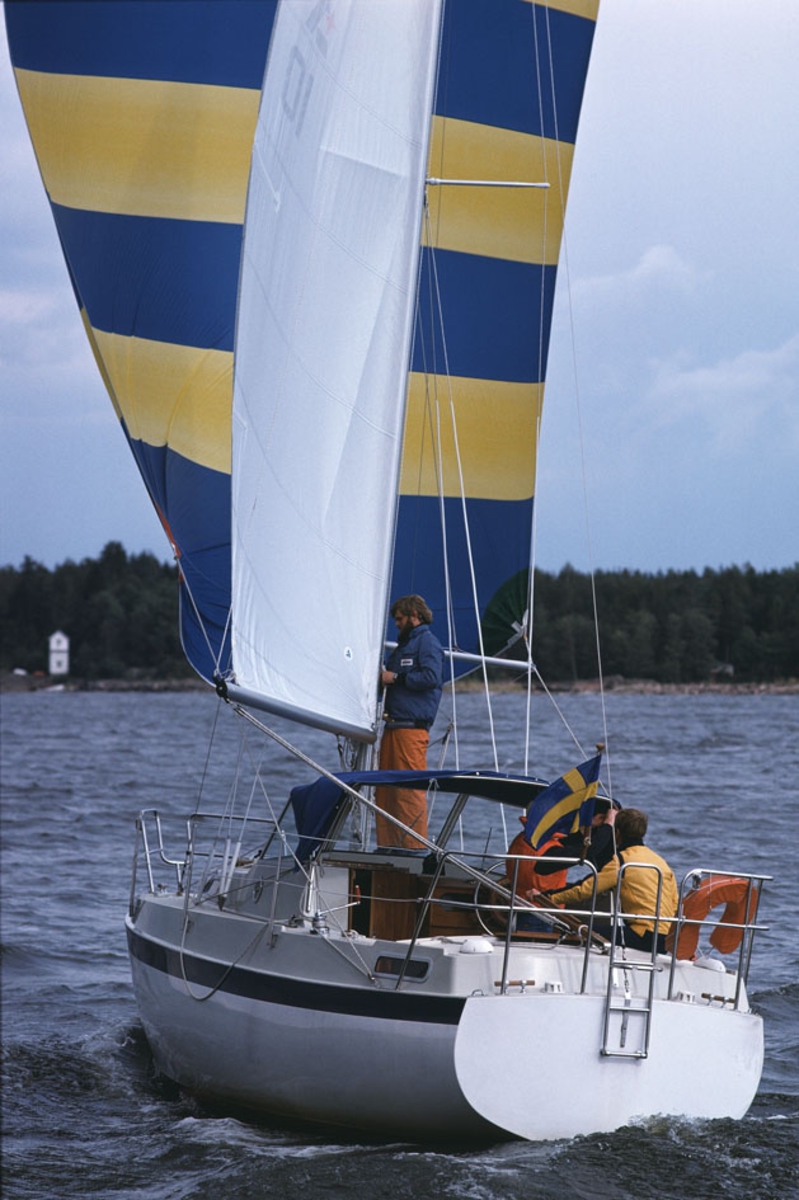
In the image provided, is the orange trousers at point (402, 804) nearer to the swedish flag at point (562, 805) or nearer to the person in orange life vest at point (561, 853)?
the person in orange life vest at point (561, 853)

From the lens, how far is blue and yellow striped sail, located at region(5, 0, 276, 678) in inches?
392

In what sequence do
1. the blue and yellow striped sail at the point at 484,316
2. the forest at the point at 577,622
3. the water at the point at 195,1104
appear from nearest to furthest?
the water at the point at 195,1104 < the blue and yellow striped sail at the point at 484,316 < the forest at the point at 577,622

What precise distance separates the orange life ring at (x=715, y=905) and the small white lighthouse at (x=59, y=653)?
106531 mm

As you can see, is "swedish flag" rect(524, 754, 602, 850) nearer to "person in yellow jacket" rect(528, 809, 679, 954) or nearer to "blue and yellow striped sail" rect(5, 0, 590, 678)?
"person in yellow jacket" rect(528, 809, 679, 954)

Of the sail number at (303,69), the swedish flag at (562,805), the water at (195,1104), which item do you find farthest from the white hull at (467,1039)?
the sail number at (303,69)

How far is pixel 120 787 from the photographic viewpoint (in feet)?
88.4

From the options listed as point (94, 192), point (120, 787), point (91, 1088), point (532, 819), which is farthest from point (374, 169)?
point (120, 787)

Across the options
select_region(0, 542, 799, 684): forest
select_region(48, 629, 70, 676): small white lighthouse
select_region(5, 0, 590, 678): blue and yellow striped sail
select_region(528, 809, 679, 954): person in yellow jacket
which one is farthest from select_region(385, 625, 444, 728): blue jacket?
select_region(48, 629, 70, 676): small white lighthouse

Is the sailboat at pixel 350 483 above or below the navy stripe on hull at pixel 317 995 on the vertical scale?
above

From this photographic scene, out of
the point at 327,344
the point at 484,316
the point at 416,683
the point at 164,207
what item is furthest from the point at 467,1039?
the point at 484,316

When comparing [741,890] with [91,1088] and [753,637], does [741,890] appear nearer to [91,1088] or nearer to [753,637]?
[91,1088]

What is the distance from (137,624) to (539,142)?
316 ft

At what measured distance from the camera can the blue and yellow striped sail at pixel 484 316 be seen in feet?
39.5

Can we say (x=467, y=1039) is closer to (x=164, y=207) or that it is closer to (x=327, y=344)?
(x=327, y=344)
